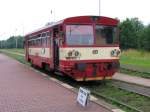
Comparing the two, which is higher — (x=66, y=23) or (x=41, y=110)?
(x=66, y=23)

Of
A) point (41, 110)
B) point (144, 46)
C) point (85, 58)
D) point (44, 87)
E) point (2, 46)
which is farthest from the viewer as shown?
point (2, 46)

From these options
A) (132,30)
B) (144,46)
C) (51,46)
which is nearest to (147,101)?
(51,46)

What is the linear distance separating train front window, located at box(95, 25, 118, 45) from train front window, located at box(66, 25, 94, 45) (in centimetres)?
33

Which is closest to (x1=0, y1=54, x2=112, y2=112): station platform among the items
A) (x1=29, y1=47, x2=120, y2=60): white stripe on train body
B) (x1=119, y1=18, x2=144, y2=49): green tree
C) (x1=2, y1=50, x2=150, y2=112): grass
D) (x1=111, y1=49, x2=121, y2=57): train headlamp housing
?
(x1=29, y1=47, x2=120, y2=60): white stripe on train body

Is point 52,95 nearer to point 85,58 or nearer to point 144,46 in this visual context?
point 85,58

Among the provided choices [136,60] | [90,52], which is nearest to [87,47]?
[90,52]

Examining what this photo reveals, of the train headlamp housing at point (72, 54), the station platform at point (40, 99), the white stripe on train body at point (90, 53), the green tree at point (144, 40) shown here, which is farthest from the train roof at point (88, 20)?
the green tree at point (144, 40)

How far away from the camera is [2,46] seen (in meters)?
173

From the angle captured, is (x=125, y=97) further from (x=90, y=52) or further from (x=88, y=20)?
(x=88, y=20)

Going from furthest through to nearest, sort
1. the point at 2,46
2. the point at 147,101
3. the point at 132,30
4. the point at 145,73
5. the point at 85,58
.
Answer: the point at 2,46, the point at 132,30, the point at 145,73, the point at 85,58, the point at 147,101

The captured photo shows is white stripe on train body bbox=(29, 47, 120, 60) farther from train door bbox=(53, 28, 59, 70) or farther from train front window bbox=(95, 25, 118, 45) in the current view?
train door bbox=(53, 28, 59, 70)

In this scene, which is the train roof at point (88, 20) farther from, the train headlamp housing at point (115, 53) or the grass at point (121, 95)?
the grass at point (121, 95)

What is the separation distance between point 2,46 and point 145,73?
505 feet

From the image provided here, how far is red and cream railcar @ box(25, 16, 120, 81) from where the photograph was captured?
17.3 meters
